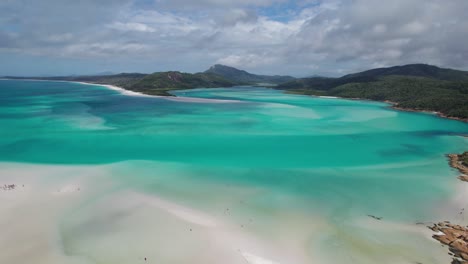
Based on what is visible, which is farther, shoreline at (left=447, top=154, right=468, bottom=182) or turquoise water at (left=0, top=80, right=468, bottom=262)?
shoreline at (left=447, top=154, right=468, bottom=182)

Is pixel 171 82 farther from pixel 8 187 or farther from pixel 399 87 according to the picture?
pixel 8 187

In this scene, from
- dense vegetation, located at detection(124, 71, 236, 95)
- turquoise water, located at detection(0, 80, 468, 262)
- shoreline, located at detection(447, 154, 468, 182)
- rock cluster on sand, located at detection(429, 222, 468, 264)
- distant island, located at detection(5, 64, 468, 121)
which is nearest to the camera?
rock cluster on sand, located at detection(429, 222, 468, 264)

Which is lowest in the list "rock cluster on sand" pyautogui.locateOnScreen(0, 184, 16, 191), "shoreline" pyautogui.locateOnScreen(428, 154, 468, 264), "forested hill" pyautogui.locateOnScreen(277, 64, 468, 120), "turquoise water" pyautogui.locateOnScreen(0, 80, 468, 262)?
"rock cluster on sand" pyautogui.locateOnScreen(0, 184, 16, 191)

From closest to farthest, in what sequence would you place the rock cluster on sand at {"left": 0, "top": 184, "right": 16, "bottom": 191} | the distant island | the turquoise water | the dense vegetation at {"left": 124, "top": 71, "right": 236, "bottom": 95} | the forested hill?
the rock cluster on sand at {"left": 0, "top": 184, "right": 16, "bottom": 191} < the turquoise water < the forested hill < the distant island < the dense vegetation at {"left": 124, "top": 71, "right": 236, "bottom": 95}

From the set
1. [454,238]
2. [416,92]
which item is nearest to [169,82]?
[416,92]

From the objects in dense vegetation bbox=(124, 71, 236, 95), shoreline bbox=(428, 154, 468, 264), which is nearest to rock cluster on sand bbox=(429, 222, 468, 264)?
shoreline bbox=(428, 154, 468, 264)

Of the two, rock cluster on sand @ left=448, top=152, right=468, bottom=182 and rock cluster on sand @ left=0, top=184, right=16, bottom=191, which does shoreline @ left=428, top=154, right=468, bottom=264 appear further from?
rock cluster on sand @ left=0, top=184, right=16, bottom=191

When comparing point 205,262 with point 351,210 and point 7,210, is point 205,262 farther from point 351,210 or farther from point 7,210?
point 7,210
